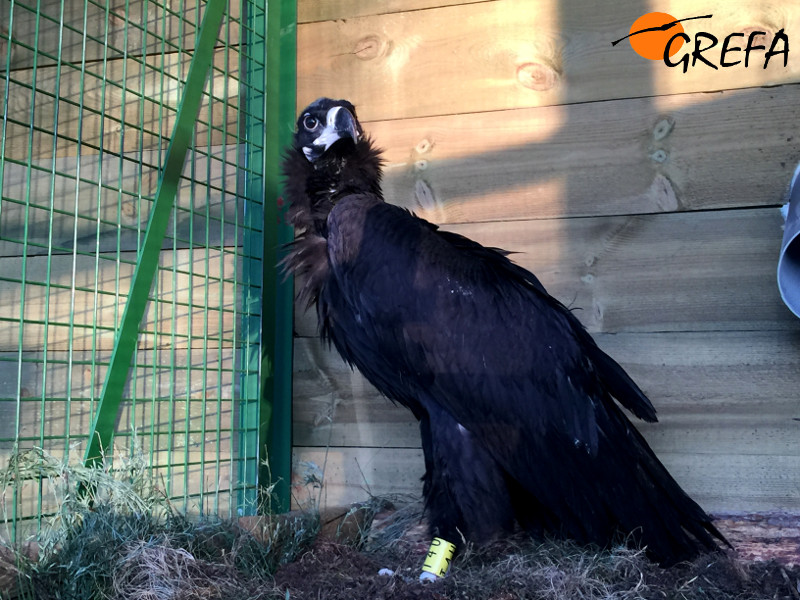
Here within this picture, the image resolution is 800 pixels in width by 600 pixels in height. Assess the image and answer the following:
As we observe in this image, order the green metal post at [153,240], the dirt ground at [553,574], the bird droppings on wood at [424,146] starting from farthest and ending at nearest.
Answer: the bird droppings on wood at [424,146] < the green metal post at [153,240] < the dirt ground at [553,574]

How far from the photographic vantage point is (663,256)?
2.69 m

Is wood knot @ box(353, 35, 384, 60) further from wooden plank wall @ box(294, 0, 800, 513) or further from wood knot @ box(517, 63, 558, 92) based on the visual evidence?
wood knot @ box(517, 63, 558, 92)

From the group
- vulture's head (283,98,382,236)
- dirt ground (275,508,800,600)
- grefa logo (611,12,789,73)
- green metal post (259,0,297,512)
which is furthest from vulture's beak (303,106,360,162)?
dirt ground (275,508,800,600)

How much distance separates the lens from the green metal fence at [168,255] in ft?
8.80

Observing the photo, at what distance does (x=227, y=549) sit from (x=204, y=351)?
0.82 meters

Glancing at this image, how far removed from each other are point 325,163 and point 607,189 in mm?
1052

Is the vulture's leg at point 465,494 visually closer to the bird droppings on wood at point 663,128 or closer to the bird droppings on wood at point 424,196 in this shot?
the bird droppings on wood at point 424,196

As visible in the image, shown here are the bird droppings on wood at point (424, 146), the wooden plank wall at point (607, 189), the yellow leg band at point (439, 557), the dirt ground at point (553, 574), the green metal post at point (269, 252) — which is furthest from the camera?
the bird droppings on wood at point (424, 146)

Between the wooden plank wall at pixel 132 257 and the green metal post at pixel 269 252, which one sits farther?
the green metal post at pixel 269 252

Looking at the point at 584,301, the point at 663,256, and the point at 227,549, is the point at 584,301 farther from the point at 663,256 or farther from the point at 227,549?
the point at 227,549

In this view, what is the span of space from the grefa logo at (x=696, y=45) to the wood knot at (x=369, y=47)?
0.93 meters

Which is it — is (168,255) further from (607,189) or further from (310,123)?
(607,189)

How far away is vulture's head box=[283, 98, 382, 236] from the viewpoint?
2629mm

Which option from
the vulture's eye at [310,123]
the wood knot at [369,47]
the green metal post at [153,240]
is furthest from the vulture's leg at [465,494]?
the wood knot at [369,47]
